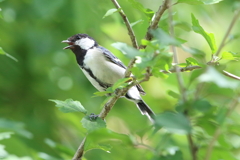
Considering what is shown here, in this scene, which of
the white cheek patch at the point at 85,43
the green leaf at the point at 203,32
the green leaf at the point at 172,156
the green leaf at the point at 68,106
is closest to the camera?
the green leaf at the point at 172,156

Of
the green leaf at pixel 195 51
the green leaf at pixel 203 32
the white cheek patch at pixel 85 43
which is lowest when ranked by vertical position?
the green leaf at pixel 195 51

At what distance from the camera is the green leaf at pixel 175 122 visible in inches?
28.5

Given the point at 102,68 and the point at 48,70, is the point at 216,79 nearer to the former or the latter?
the point at 102,68

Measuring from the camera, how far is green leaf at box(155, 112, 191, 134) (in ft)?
2.37

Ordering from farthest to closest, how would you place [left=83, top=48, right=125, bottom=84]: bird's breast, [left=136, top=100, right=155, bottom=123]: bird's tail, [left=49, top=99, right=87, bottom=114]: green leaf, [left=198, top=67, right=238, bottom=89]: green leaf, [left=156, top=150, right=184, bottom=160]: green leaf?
Answer: [left=136, top=100, right=155, bottom=123]: bird's tail, [left=83, top=48, right=125, bottom=84]: bird's breast, [left=49, top=99, right=87, bottom=114]: green leaf, [left=156, top=150, right=184, bottom=160]: green leaf, [left=198, top=67, right=238, bottom=89]: green leaf

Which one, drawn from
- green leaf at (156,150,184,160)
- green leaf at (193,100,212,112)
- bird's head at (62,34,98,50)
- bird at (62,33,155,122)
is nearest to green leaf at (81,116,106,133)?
green leaf at (156,150,184,160)

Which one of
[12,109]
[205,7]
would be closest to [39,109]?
[12,109]

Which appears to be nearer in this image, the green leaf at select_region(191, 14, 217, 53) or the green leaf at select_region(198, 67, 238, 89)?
the green leaf at select_region(198, 67, 238, 89)

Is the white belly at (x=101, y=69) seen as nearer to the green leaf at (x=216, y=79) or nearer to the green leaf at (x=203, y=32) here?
the green leaf at (x=203, y=32)

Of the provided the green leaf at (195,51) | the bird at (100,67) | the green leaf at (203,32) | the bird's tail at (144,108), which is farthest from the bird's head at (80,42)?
the green leaf at (195,51)

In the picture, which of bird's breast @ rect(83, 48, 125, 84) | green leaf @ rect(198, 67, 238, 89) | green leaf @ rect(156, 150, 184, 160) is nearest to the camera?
green leaf @ rect(198, 67, 238, 89)

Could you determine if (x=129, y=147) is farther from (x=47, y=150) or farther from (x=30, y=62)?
(x=30, y=62)

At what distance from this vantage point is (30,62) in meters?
2.90

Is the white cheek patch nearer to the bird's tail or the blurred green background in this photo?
the blurred green background
